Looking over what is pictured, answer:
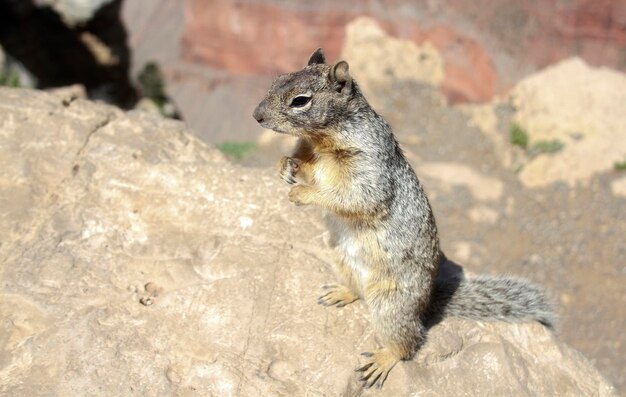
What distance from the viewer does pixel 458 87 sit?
13.2 meters

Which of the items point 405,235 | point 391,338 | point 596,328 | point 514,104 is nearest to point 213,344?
point 391,338

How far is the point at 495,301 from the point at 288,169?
6.13ft

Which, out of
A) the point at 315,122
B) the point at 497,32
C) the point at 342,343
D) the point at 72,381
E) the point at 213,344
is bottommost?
the point at 72,381

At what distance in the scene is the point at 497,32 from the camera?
40.8ft

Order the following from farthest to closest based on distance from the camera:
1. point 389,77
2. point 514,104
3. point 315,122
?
point 389,77, point 514,104, point 315,122

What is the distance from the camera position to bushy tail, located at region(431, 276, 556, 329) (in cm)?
503

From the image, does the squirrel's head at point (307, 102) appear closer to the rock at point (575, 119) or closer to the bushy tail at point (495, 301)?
the bushy tail at point (495, 301)

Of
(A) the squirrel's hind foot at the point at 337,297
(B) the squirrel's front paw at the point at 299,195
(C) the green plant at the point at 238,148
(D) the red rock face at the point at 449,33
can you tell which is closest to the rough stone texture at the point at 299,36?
(D) the red rock face at the point at 449,33

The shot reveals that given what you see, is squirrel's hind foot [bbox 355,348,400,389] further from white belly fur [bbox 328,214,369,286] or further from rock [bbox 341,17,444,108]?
rock [bbox 341,17,444,108]

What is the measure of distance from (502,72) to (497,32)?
76cm

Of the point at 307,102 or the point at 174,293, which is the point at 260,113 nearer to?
the point at 307,102

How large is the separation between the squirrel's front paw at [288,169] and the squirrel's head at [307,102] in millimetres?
352

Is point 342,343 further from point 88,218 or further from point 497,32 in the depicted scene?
point 497,32

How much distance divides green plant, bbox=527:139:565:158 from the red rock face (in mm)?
1599
